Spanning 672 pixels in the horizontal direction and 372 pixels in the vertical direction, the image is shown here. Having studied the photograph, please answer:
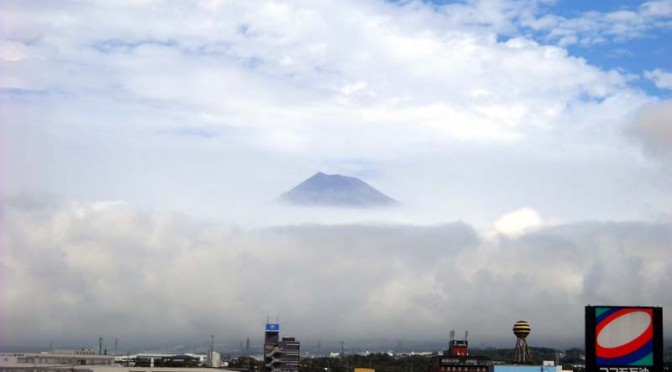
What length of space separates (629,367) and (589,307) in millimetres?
6892

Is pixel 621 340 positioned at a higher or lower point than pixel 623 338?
lower

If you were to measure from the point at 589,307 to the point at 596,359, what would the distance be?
498 centimetres

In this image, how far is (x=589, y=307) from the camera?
3561 inches

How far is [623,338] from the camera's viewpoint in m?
90.6

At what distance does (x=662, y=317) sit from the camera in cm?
9281

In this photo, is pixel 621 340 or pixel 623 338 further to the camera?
pixel 623 338

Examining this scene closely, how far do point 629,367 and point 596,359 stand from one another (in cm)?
347

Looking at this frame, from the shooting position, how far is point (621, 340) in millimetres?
90500

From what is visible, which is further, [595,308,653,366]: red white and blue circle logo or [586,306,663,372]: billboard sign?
[595,308,653,366]: red white and blue circle logo

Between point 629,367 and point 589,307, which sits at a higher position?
point 589,307

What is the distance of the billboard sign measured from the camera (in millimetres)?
89812

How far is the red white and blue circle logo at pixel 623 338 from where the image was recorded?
295 ft

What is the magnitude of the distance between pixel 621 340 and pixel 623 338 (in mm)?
316

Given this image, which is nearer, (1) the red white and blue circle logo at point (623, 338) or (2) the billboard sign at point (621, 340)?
(2) the billboard sign at point (621, 340)
